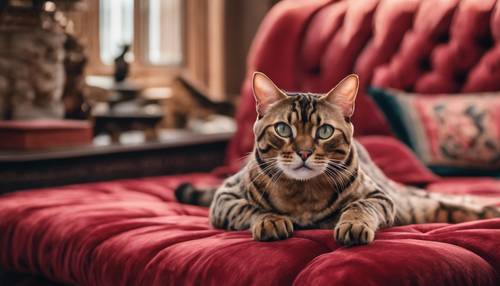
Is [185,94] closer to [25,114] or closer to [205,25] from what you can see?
[205,25]

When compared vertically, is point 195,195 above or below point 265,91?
below

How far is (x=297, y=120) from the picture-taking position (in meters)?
1.36

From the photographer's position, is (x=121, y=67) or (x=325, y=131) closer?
(x=325, y=131)

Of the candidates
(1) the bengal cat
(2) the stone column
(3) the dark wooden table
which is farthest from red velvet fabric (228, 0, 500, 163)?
(1) the bengal cat

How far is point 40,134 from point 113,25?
178 cm

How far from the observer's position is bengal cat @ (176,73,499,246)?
1333 millimetres

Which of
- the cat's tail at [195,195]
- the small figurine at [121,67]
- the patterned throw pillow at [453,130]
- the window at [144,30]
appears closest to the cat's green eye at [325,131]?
the cat's tail at [195,195]

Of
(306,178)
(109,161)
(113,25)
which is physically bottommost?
(109,161)

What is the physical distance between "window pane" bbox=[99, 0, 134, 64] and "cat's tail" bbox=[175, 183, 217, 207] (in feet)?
6.99

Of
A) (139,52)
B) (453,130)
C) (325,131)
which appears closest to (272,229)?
(325,131)

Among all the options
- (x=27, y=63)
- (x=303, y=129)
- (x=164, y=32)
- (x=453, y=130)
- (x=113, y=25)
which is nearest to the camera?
(x=303, y=129)

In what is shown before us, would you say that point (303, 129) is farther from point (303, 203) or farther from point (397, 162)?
point (397, 162)

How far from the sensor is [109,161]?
7.82 ft

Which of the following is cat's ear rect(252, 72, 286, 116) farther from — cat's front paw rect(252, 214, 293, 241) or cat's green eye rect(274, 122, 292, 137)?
cat's front paw rect(252, 214, 293, 241)
